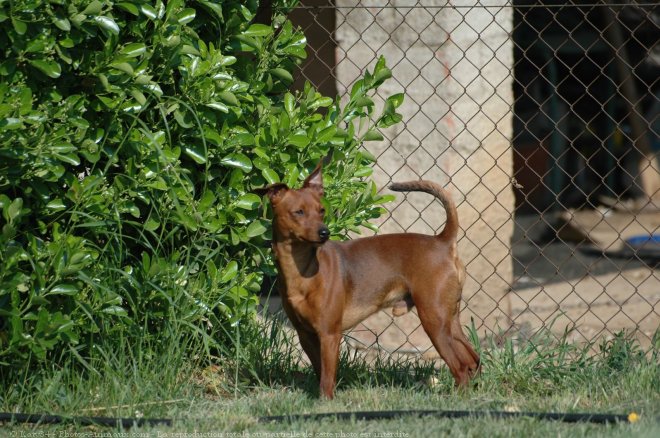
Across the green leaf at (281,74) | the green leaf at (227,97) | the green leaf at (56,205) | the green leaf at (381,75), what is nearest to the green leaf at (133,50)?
the green leaf at (227,97)

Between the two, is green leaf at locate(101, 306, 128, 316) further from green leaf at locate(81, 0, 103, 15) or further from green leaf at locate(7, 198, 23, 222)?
green leaf at locate(81, 0, 103, 15)

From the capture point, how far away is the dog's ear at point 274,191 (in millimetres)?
3895

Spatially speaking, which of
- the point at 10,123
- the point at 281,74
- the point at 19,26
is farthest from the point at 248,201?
the point at 19,26

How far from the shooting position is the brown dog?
3.91 metres

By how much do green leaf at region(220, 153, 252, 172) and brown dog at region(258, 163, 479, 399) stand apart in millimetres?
242

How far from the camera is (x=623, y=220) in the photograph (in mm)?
11078

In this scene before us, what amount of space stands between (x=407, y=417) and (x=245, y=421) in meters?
0.61

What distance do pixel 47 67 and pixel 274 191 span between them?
1.00 metres

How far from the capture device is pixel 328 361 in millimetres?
3906

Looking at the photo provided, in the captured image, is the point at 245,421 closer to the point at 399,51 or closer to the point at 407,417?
the point at 407,417

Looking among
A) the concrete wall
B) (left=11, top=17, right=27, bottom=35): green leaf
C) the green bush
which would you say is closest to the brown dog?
the green bush

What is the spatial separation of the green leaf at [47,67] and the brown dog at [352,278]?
91 centimetres

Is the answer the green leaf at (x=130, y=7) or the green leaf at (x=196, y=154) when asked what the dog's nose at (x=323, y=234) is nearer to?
the green leaf at (x=196, y=154)

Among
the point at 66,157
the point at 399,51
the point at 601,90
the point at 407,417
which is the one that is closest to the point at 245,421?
the point at 407,417
